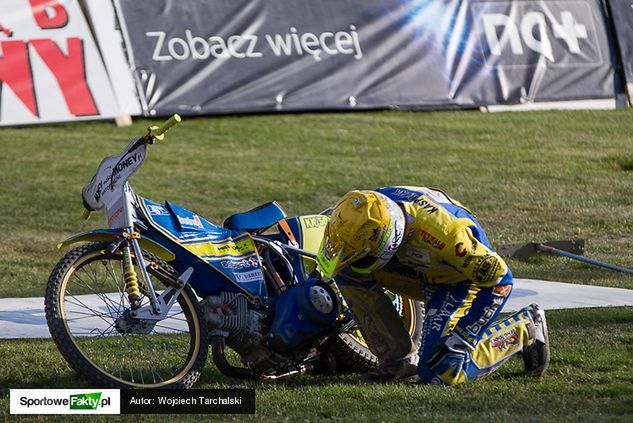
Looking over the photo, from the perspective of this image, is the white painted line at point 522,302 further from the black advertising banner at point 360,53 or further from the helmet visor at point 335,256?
the black advertising banner at point 360,53

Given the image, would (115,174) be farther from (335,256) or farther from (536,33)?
(536,33)

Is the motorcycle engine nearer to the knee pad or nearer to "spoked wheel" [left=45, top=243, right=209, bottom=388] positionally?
"spoked wheel" [left=45, top=243, right=209, bottom=388]

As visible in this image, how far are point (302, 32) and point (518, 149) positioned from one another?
3.38m

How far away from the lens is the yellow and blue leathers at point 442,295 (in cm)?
625

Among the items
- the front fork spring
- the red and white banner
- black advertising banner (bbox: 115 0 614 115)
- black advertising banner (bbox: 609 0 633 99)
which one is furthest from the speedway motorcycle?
black advertising banner (bbox: 609 0 633 99)

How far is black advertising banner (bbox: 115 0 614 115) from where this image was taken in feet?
52.2

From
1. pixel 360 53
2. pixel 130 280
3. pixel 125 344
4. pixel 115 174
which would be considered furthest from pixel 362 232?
pixel 360 53

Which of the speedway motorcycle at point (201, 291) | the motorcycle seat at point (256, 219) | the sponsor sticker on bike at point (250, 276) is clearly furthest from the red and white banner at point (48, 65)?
the sponsor sticker on bike at point (250, 276)

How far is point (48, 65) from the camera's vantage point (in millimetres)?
14898

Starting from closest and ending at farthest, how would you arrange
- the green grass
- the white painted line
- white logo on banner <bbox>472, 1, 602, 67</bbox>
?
the green grass → the white painted line → white logo on banner <bbox>472, 1, 602, 67</bbox>

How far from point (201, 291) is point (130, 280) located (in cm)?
49

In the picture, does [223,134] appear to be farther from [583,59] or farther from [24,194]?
[583,59]

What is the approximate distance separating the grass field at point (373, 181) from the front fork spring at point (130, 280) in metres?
0.66

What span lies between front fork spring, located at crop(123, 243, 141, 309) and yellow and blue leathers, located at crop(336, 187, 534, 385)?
115cm
